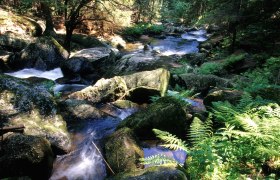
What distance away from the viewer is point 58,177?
5.54m

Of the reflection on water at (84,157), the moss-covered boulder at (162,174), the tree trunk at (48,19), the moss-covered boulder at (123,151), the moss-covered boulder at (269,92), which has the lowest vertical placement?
the reflection on water at (84,157)

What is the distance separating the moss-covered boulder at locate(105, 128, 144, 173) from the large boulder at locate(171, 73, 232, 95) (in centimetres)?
527

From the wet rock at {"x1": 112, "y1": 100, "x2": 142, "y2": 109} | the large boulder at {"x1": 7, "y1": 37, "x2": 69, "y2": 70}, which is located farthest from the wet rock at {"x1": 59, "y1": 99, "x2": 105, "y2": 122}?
the large boulder at {"x1": 7, "y1": 37, "x2": 69, "y2": 70}

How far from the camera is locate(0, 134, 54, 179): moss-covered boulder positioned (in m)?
4.91

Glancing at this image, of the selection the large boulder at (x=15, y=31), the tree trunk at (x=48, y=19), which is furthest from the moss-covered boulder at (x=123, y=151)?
the tree trunk at (x=48, y=19)

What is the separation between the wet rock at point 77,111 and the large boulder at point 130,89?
100cm

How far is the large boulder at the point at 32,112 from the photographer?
20.6 feet

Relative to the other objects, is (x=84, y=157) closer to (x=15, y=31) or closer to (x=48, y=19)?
(x=15, y=31)

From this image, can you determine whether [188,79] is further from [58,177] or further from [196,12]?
[196,12]

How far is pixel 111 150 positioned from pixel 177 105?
1.95 metres

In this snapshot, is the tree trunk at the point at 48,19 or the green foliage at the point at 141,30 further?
the green foliage at the point at 141,30

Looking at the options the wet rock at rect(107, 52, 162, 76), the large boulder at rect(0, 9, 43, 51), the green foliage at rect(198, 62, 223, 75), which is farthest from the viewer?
the large boulder at rect(0, 9, 43, 51)

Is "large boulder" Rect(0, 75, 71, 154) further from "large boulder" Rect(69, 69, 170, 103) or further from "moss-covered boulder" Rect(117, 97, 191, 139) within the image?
"large boulder" Rect(69, 69, 170, 103)

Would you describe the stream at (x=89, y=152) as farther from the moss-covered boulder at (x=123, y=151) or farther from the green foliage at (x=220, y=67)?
the green foliage at (x=220, y=67)
